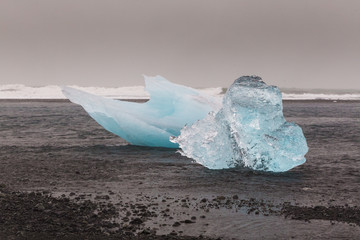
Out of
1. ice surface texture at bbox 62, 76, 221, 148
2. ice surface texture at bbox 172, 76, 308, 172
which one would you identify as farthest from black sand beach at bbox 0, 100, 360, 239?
ice surface texture at bbox 62, 76, 221, 148

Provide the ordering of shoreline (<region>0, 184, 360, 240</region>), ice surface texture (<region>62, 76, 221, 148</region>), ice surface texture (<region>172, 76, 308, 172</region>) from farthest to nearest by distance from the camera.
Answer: ice surface texture (<region>62, 76, 221, 148</region>), ice surface texture (<region>172, 76, 308, 172</region>), shoreline (<region>0, 184, 360, 240</region>)

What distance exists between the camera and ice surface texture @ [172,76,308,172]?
8.87m

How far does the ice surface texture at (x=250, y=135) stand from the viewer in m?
8.87

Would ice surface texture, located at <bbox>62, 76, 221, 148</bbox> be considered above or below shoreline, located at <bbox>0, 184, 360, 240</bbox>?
above

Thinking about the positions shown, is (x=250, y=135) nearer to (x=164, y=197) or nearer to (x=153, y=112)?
(x=164, y=197)

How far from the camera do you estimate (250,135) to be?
29.5ft

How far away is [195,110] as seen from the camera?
11.4 metres

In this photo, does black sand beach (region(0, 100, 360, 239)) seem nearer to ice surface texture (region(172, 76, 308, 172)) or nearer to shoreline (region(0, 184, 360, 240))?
shoreline (region(0, 184, 360, 240))

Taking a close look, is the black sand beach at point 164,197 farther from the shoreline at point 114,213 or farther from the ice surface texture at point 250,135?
the ice surface texture at point 250,135

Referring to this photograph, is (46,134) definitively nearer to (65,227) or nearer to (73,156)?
(73,156)

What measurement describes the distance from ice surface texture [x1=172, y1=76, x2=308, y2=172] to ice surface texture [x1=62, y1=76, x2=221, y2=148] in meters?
2.15

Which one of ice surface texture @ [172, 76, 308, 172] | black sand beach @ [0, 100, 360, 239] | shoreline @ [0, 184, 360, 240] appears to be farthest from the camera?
ice surface texture @ [172, 76, 308, 172]

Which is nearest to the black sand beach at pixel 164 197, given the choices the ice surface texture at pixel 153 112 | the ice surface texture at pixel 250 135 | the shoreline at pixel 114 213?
the shoreline at pixel 114 213

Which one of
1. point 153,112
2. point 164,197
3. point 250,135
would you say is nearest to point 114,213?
point 164,197
